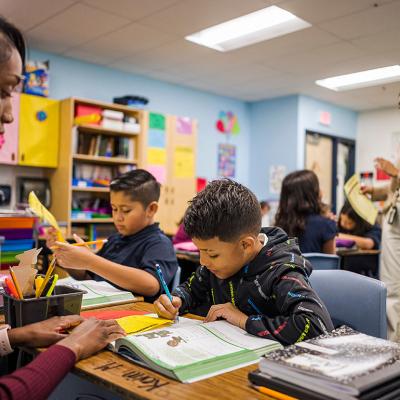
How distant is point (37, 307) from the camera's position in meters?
1.13

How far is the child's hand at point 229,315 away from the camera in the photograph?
1.15 metres

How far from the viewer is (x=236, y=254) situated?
1.23 metres

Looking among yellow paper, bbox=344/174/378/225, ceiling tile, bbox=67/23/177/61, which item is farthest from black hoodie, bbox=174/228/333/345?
ceiling tile, bbox=67/23/177/61

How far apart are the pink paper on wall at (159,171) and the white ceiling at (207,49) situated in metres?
1.10

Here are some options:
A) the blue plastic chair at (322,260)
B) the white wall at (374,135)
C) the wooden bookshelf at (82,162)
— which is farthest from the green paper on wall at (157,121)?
the white wall at (374,135)

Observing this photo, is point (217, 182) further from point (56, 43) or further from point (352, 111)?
point (352, 111)

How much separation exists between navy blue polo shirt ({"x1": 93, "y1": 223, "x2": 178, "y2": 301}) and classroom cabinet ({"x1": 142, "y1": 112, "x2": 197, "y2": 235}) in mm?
3009

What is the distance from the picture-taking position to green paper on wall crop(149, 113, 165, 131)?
5137 mm

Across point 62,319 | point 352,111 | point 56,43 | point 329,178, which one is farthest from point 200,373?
point 352,111

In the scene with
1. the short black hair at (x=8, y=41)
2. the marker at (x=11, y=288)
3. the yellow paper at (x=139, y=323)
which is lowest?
the yellow paper at (x=139, y=323)

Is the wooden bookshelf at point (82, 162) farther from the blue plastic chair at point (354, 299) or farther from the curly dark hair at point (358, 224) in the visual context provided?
the blue plastic chair at point (354, 299)

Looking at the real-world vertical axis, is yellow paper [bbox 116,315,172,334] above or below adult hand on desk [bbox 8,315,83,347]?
below

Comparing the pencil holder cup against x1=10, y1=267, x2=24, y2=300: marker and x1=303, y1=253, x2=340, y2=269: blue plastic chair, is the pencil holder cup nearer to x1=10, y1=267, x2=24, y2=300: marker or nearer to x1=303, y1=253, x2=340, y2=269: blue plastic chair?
x1=10, y1=267, x2=24, y2=300: marker

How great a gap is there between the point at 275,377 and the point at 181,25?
140 inches
